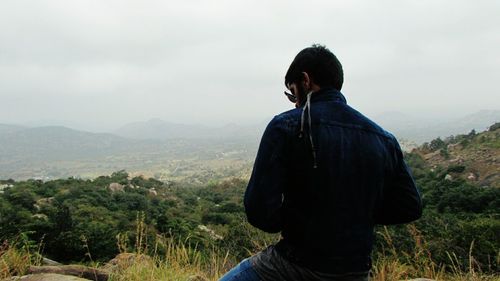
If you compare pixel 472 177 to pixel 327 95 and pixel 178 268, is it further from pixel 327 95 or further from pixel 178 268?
pixel 327 95

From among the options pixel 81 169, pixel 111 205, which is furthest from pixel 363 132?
pixel 81 169

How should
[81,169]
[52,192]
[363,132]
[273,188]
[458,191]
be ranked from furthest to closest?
1. [81,169]
2. [52,192]
3. [458,191]
4. [363,132]
5. [273,188]

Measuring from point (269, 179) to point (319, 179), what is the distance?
7.5 inches

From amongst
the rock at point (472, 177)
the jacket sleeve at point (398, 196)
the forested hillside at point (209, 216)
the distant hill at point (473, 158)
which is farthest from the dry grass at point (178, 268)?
the rock at point (472, 177)

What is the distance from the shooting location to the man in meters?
1.67

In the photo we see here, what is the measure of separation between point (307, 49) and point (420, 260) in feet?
9.83

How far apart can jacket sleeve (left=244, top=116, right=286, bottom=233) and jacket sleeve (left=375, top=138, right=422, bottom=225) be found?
0.52m

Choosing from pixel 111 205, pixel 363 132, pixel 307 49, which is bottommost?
pixel 111 205

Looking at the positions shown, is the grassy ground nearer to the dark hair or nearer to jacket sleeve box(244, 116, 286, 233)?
jacket sleeve box(244, 116, 286, 233)

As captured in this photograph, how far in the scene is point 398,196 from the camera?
1.93 meters

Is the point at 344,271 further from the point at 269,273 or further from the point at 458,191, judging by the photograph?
the point at 458,191

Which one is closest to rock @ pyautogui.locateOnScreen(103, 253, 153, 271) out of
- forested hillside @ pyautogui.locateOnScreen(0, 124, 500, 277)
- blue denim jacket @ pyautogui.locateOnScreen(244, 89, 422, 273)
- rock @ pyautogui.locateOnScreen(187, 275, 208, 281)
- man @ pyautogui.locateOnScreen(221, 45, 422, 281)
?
rock @ pyautogui.locateOnScreen(187, 275, 208, 281)

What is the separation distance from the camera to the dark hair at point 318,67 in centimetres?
183

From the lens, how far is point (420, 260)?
4.07 meters
